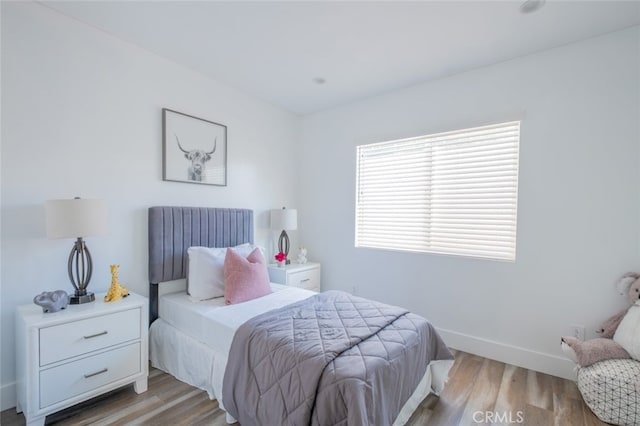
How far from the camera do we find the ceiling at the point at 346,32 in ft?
6.26

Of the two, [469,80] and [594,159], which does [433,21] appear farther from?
[594,159]

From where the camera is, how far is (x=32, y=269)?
6.33 feet

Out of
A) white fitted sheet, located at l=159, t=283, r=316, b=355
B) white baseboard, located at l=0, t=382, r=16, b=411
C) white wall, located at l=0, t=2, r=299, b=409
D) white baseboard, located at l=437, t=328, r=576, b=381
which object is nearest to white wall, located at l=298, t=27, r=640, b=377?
white baseboard, located at l=437, t=328, r=576, b=381

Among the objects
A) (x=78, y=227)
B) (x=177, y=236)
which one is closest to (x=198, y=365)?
(x=177, y=236)

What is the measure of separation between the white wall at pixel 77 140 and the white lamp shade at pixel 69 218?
30cm

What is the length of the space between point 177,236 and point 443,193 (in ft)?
8.38

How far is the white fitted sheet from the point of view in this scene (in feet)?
6.27

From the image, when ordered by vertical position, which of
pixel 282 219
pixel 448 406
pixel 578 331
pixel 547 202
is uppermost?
pixel 547 202

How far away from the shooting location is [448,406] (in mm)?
1955

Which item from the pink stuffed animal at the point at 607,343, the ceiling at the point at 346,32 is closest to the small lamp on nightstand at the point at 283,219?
the ceiling at the point at 346,32

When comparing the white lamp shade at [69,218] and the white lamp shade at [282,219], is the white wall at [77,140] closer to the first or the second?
the white lamp shade at [69,218]

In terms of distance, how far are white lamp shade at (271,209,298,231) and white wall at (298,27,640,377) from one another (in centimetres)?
123

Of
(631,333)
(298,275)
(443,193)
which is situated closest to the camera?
(631,333)
